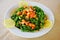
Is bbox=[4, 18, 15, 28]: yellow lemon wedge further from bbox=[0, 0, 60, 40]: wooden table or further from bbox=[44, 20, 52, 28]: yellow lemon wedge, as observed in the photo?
bbox=[44, 20, 52, 28]: yellow lemon wedge

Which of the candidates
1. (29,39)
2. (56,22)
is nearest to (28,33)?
(29,39)

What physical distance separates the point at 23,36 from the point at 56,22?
0.35m

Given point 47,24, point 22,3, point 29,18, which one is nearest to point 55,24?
point 47,24

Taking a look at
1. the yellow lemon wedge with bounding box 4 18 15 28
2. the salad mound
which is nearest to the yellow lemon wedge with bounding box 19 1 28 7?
the salad mound

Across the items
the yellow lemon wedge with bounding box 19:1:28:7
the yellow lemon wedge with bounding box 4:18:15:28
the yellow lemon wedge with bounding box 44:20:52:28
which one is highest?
the yellow lemon wedge with bounding box 19:1:28:7

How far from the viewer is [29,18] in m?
1.16

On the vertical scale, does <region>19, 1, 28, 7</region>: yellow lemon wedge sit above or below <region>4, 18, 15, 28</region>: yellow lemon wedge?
above

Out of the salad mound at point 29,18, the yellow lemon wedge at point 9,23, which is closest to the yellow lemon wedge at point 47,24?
the salad mound at point 29,18

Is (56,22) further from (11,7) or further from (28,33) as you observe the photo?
(11,7)

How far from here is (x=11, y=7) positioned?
1.26 metres

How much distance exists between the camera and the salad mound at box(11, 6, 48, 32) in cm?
111

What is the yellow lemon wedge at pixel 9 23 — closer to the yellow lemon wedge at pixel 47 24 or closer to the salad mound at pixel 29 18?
the salad mound at pixel 29 18

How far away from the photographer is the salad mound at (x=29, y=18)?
1.11m

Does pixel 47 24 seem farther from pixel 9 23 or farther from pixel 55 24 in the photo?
pixel 9 23
